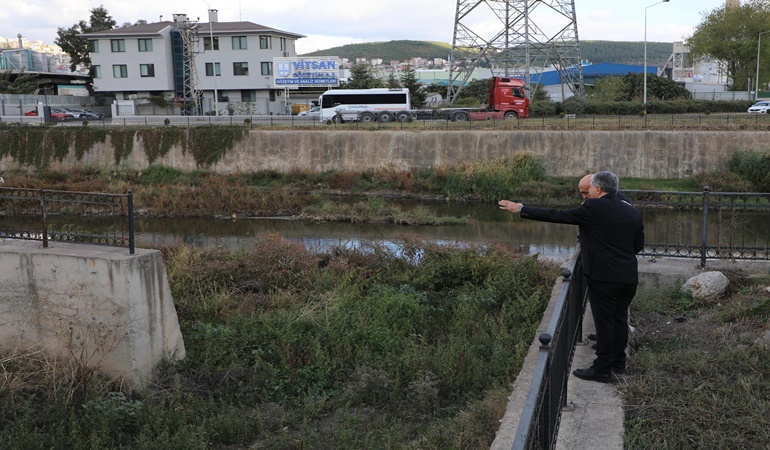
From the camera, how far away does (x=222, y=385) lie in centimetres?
922

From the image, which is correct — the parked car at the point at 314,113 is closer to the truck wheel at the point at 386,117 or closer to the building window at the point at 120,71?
the truck wheel at the point at 386,117

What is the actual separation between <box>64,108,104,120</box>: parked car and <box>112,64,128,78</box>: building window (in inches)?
186

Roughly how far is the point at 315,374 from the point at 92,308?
302cm

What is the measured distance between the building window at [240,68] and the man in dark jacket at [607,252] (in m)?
59.5

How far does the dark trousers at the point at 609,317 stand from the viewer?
250 inches

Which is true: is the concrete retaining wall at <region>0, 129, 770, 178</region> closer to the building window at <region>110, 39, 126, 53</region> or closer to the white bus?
the white bus

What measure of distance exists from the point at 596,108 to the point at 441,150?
53.9 ft

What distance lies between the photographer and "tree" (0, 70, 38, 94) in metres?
60.8

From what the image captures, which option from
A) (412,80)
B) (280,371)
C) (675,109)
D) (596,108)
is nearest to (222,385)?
(280,371)

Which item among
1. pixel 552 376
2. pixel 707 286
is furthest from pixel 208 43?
pixel 552 376

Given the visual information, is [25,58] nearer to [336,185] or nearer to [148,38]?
[148,38]

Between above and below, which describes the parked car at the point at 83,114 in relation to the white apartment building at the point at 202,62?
below

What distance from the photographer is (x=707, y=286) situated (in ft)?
30.9

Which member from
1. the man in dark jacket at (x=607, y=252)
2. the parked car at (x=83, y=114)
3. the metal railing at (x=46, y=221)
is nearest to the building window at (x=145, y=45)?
the parked car at (x=83, y=114)
